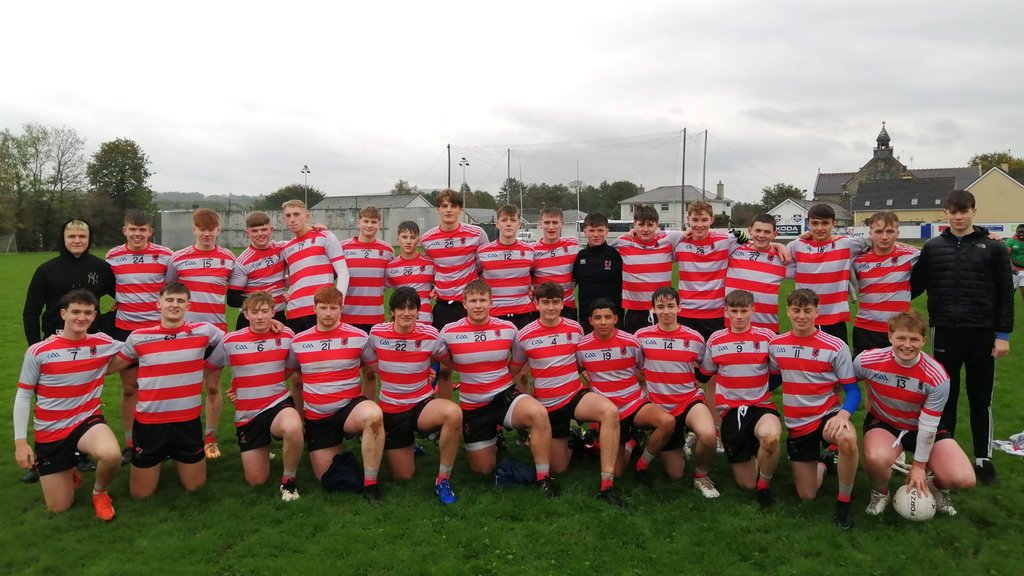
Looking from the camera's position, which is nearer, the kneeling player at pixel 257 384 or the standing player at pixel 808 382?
the standing player at pixel 808 382

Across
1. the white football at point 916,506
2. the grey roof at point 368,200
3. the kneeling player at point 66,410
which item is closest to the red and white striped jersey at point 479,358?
the kneeling player at point 66,410

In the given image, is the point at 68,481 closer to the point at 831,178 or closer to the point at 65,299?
the point at 65,299

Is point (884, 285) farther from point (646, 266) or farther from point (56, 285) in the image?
point (56, 285)

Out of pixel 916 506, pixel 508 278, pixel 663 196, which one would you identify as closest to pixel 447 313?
pixel 508 278

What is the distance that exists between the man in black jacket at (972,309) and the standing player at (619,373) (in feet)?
7.16

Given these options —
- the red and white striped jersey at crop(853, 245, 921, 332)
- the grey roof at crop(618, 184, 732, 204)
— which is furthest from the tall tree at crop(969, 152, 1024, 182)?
the red and white striped jersey at crop(853, 245, 921, 332)

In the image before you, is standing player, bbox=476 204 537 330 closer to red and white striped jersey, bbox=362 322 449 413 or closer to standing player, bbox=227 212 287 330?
red and white striped jersey, bbox=362 322 449 413

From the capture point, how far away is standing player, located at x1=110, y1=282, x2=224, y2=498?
14.6 feet

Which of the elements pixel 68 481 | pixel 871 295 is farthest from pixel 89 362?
pixel 871 295

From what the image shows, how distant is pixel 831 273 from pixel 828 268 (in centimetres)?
5

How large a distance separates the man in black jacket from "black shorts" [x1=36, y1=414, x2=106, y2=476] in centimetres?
607

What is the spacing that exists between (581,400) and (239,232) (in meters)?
48.3

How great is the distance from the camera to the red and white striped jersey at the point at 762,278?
5.36 metres

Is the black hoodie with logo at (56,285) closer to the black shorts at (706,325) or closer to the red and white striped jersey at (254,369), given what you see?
the red and white striped jersey at (254,369)
